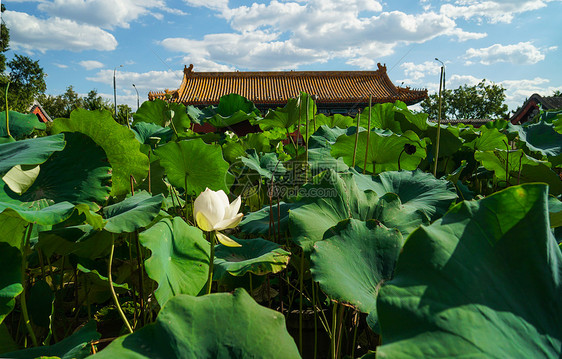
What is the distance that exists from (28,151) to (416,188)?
0.95 m

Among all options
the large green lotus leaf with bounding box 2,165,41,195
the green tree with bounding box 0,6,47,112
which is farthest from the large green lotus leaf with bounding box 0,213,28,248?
the green tree with bounding box 0,6,47,112

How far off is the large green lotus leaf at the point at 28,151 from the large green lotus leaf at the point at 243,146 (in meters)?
0.97

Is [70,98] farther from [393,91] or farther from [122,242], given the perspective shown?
[122,242]

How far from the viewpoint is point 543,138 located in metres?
1.73

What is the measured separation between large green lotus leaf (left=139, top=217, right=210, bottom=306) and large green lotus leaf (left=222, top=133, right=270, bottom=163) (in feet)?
3.32

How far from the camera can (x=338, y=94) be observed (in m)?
16.8

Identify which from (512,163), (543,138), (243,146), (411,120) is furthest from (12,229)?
(543,138)

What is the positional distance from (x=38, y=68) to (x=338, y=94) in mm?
19526

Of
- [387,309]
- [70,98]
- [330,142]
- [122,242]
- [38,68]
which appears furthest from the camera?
[70,98]

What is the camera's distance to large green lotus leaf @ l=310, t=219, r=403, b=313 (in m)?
0.59

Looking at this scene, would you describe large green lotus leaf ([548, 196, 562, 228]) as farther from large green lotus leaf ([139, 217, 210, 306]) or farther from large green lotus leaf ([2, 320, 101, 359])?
large green lotus leaf ([2, 320, 101, 359])

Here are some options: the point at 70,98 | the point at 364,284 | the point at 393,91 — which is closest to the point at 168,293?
the point at 364,284

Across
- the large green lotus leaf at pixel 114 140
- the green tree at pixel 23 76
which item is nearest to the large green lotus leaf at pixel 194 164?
the large green lotus leaf at pixel 114 140

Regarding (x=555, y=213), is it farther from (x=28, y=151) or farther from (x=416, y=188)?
(x=28, y=151)
